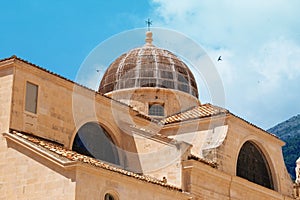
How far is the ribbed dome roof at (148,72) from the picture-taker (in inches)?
Answer: 1197

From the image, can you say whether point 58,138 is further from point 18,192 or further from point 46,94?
point 18,192

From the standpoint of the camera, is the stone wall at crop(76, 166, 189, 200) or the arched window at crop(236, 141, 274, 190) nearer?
the stone wall at crop(76, 166, 189, 200)

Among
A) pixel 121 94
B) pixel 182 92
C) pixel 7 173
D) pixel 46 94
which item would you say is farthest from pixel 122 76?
pixel 7 173

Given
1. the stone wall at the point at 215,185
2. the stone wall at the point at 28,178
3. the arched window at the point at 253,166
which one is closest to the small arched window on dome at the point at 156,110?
the arched window at the point at 253,166

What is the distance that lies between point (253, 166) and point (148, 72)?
756cm

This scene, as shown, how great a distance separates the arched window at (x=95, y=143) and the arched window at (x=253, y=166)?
6003 millimetres

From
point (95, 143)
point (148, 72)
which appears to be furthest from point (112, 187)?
point (148, 72)

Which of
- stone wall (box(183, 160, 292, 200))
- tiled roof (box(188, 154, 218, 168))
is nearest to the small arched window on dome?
stone wall (box(183, 160, 292, 200))

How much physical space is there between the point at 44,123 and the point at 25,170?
284cm

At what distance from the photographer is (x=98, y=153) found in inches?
884

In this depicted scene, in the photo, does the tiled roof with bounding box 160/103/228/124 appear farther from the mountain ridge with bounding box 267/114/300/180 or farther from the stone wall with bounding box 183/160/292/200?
the mountain ridge with bounding box 267/114/300/180

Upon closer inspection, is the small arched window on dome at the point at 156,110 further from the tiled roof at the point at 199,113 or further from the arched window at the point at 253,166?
the arched window at the point at 253,166

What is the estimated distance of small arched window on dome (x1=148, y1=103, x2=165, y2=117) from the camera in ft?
97.8

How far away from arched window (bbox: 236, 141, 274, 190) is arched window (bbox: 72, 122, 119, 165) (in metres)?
6.00
